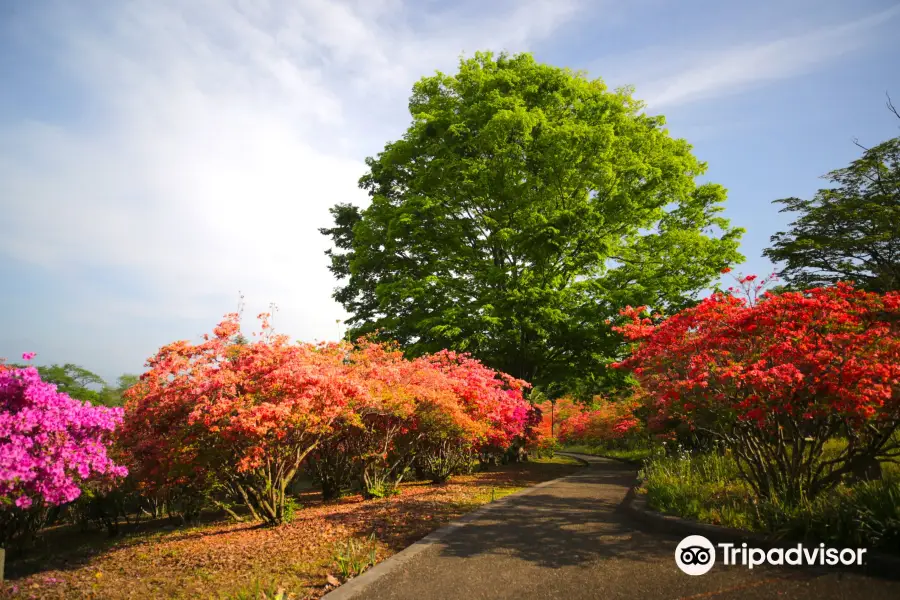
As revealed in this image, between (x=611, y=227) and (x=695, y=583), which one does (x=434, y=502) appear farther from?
(x=611, y=227)

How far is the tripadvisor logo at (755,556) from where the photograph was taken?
521 cm

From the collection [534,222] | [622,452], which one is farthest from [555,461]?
[534,222]

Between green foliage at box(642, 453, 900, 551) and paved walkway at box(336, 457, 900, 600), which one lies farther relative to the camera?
green foliage at box(642, 453, 900, 551)

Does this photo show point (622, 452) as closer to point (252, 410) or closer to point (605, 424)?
point (605, 424)

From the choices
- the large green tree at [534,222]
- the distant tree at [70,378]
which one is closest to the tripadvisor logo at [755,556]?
the large green tree at [534,222]

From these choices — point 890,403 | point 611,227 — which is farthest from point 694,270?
point 890,403

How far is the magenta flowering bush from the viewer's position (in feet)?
20.3

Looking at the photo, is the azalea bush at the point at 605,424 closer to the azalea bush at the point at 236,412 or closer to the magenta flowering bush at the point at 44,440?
the azalea bush at the point at 236,412

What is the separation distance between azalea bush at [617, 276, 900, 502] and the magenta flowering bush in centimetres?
840

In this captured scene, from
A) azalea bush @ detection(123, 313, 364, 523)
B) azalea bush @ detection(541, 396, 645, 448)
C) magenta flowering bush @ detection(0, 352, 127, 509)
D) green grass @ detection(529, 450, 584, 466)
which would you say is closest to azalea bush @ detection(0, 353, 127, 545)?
magenta flowering bush @ detection(0, 352, 127, 509)

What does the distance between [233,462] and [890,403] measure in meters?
9.79

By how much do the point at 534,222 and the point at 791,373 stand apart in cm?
1200

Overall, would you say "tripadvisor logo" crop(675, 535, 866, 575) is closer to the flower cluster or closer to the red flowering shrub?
the flower cluster

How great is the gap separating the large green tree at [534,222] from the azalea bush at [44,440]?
1023cm
